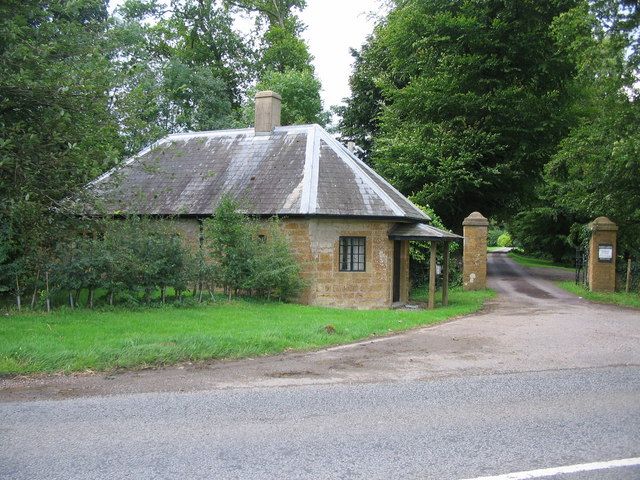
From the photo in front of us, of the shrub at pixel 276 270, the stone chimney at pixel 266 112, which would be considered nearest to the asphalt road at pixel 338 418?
the shrub at pixel 276 270

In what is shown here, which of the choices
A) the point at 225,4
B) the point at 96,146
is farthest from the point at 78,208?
the point at 225,4

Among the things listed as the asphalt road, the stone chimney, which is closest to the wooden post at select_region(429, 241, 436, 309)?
the stone chimney

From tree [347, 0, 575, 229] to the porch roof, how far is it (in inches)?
298

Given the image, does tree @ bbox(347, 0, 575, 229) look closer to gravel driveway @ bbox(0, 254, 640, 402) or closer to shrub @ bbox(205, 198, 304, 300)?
shrub @ bbox(205, 198, 304, 300)

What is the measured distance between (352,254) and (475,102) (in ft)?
40.4

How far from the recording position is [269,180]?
2102cm

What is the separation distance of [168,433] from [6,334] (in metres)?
5.93

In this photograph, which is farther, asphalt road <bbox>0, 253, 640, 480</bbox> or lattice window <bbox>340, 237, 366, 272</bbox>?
lattice window <bbox>340, 237, 366, 272</bbox>

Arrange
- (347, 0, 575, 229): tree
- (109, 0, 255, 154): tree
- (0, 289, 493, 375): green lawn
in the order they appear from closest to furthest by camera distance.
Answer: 1. (0, 289, 493, 375): green lawn
2. (347, 0, 575, 229): tree
3. (109, 0, 255, 154): tree

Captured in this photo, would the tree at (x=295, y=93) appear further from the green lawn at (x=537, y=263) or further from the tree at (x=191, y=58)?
the green lawn at (x=537, y=263)

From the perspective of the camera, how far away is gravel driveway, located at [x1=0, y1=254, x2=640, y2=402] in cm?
784

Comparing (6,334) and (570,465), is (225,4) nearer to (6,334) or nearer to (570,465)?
(6,334)

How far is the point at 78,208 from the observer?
11.5m

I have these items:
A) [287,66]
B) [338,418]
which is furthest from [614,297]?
[287,66]
